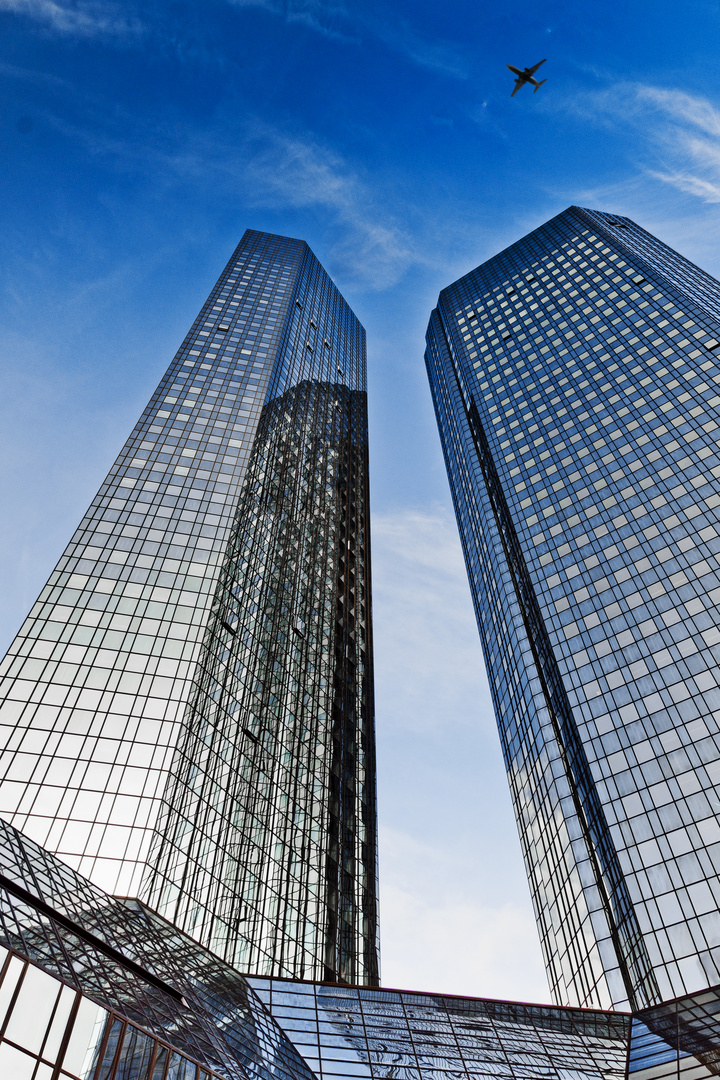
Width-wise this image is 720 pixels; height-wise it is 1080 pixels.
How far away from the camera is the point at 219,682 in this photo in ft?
214

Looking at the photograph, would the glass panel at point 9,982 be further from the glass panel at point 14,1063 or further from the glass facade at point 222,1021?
the glass panel at point 14,1063

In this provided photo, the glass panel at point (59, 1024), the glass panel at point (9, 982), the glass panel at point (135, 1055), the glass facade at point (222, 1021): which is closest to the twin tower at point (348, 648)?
the glass facade at point (222, 1021)

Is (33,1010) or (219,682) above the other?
(219,682)

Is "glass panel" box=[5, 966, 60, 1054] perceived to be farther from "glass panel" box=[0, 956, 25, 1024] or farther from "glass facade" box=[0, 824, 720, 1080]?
"glass panel" box=[0, 956, 25, 1024]

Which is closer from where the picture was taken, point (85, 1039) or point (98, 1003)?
point (85, 1039)

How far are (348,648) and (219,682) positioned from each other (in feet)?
114

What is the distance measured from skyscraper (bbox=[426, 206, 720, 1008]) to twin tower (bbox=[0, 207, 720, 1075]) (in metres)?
0.29

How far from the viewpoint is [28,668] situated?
56906mm

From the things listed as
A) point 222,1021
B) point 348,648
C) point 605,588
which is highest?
point 348,648

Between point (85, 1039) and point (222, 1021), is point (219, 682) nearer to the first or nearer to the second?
point (222, 1021)

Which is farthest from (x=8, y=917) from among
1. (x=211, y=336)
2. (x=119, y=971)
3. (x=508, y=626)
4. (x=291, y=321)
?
(x=291, y=321)

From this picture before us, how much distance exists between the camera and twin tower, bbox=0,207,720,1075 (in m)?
52.8

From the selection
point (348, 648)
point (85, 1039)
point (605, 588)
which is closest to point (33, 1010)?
point (85, 1039)

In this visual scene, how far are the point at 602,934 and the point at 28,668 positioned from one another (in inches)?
1993
